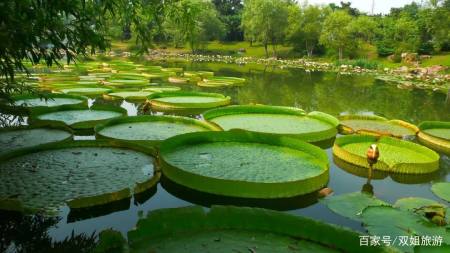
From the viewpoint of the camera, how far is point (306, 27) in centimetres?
5512

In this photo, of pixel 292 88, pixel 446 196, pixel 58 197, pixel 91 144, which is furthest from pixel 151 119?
pixel 292 88

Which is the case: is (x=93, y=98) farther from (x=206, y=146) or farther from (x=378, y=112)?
(x=378, y=112)

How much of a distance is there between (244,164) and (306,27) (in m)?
51.5

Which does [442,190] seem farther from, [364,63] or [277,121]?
[364,63]

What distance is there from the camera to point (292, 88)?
23.6 metres

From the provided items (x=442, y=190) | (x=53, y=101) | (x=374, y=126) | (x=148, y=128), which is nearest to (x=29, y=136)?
(x=148, y=128)

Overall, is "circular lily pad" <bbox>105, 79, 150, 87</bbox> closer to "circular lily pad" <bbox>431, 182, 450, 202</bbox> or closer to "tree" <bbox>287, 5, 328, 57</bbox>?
"circular lily pad" <bbox>431, 182, 450, 202</bbox>

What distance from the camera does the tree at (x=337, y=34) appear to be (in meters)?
51.4

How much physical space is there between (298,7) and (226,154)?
5841cm

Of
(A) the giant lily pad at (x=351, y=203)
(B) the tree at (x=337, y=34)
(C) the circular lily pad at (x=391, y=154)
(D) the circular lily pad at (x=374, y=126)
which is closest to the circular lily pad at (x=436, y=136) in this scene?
(D) the circular lily pad at (x=374, y=126)

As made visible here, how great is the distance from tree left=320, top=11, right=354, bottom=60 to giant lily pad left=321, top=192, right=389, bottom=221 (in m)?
48.3

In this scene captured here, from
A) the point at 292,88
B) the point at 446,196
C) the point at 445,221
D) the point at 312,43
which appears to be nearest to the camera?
the point at 445,221

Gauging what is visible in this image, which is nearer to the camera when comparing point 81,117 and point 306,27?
point 81,117

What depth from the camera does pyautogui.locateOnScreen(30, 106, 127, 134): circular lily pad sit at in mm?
10211
